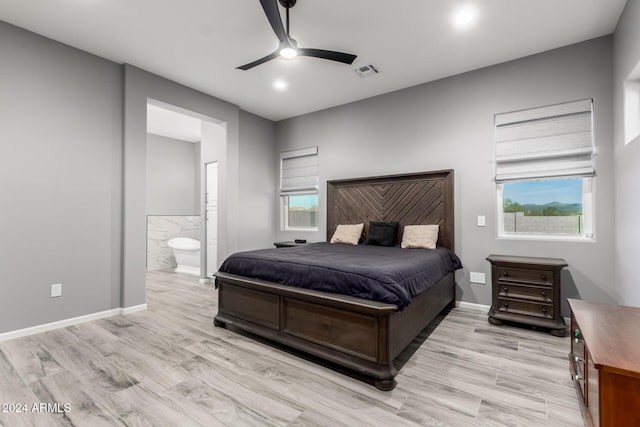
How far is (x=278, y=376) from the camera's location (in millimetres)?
2164

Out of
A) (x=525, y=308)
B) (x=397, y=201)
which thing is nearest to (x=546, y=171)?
(x=525, y=308)

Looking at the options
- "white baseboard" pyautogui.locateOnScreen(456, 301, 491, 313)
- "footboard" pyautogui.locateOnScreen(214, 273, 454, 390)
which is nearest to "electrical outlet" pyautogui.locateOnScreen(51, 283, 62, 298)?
"footboard" pyautogui.locateOnScreen(214, 273, 454, 390)

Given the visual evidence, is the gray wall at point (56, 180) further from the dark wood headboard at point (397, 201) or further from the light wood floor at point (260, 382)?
the dark wood headboard at point (397, 201)

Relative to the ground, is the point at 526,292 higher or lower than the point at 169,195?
lower

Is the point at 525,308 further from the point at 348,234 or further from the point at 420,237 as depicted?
the point at 348,234

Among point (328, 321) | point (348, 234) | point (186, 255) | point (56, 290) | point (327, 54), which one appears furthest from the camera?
point (186, 255)

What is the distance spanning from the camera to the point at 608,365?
3.78ft

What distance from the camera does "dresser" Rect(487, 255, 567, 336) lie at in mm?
2879

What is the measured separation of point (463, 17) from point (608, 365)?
2.90 m

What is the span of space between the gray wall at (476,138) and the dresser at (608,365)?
1.57 meters

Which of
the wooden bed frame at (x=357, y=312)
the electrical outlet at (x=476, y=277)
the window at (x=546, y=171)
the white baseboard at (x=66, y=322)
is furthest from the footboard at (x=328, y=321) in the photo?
the window at (x=546, y=171)

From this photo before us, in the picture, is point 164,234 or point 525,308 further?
point 164,234

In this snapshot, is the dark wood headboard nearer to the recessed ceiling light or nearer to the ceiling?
the ceiling

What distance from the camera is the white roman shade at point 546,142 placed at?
3.13 meters
